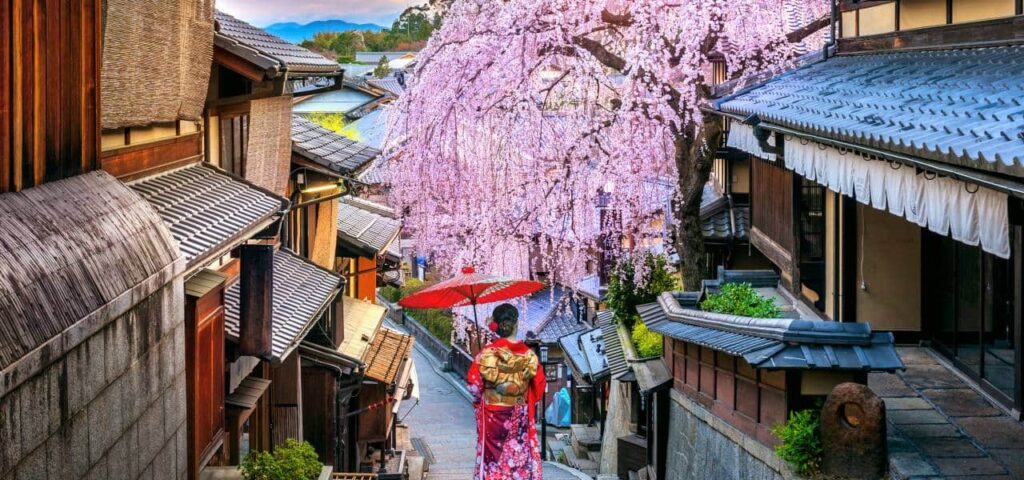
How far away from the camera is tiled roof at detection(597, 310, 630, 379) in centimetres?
1992

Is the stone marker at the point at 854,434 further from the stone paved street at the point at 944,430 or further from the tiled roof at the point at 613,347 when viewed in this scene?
the tiled roof at the point at 613,347

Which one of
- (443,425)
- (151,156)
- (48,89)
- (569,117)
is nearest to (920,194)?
(48,89)

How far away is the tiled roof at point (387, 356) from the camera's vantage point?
24484 mm

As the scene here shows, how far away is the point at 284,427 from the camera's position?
1653 cm

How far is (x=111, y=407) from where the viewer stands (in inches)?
249

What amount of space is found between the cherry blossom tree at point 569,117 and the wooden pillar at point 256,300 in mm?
7002

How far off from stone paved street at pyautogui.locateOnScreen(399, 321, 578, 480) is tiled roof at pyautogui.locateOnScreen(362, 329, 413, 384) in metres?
2.93

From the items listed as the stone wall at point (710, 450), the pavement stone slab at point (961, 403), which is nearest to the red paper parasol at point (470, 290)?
the stone wall at point (710, 450)

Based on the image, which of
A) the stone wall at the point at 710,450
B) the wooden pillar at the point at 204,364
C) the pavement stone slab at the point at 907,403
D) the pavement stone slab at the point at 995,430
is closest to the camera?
the wooden pillar at the point at 204,364

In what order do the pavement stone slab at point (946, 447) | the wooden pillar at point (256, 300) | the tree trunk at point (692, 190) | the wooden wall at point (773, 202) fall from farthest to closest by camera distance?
the tree trunk at point (692, 190) → the wooden wall at point (773, 202) → the wooden pillar at point (256, 300) → the pavement stone slab at point (946, 447)

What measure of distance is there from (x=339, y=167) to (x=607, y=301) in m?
7.03

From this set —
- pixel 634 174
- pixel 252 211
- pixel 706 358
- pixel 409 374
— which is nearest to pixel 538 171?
pixel 634 174

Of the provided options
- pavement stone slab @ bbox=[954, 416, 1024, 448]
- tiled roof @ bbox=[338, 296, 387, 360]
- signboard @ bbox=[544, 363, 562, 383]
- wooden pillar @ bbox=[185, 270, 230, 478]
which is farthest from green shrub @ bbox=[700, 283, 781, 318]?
signboard @ bbox=[544, 363, 562, 383]

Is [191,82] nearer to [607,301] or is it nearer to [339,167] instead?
[339,167]
